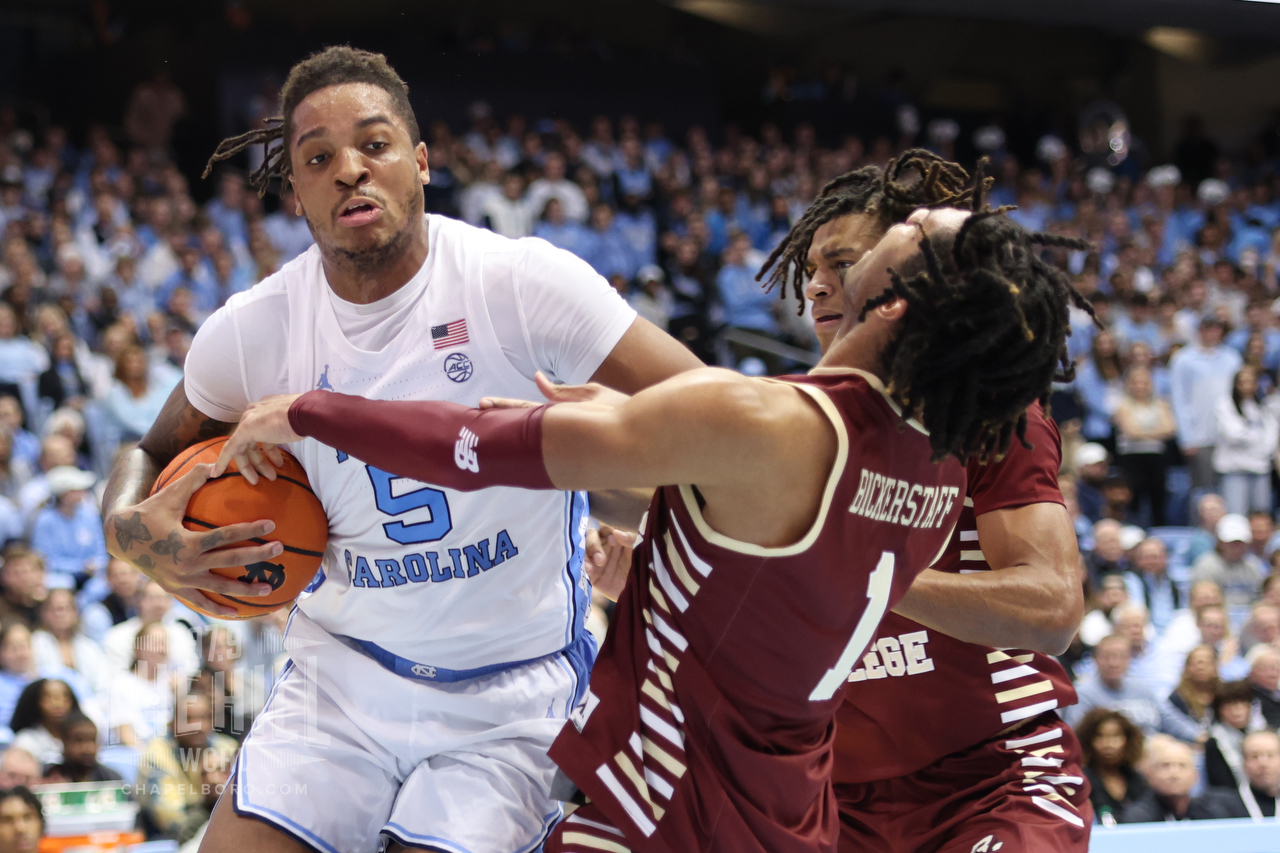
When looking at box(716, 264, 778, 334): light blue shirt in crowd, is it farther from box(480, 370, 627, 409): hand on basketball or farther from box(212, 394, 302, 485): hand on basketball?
box(480, 370, 627, 409): hand on basketball

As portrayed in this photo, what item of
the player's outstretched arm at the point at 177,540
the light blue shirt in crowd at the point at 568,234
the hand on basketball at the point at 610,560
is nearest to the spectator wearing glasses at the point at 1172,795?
the hand on basketball at the point at 610,560

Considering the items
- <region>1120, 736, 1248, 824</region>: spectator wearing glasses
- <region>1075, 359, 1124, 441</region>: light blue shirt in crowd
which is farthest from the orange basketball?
<region>1075, 359, 1124, 441</region>: light blue shirt in crowd

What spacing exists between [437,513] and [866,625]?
94 cm

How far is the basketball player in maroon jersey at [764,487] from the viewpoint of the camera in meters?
2.04

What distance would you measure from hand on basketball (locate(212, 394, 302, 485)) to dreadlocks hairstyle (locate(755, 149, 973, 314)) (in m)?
1.33

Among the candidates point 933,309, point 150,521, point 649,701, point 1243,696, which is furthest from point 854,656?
point 1243,696

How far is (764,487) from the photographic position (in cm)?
202

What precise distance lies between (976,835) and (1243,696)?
5.98m

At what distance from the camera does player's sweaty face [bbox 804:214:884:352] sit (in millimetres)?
2938

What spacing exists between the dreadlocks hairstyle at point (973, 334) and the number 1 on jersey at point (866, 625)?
0.23m

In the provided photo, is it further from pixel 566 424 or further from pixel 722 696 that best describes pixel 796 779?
pixel 566 424

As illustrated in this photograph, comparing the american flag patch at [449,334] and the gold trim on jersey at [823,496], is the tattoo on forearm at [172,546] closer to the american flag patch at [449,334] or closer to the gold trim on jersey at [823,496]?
the american flag patch at [449,334]

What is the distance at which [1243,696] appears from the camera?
7785 mm

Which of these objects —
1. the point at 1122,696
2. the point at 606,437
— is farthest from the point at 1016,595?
the point at 1122,696
